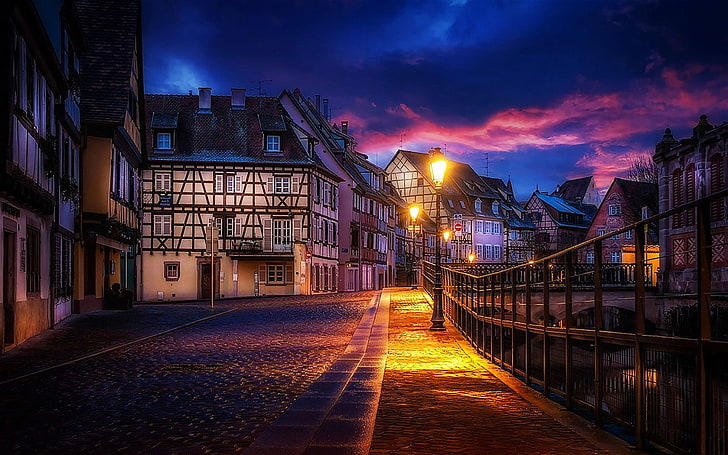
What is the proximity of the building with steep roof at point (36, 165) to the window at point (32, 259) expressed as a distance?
0.02 m

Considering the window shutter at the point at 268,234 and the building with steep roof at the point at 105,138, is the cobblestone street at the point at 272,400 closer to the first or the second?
the building with steep roof at the point at 105,138

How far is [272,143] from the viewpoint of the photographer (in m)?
57.4

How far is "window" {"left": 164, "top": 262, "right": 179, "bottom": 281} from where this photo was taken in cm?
5484

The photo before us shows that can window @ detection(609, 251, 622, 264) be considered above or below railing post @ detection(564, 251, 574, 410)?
above

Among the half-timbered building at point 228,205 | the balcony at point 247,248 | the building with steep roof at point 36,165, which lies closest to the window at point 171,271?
the half-timbered building at point 228,205

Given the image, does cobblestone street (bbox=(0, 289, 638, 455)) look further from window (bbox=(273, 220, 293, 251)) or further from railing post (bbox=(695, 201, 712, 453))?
window (bbox=(273, 220, 293, 251))

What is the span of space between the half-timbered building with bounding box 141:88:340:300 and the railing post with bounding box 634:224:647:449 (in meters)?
48.5

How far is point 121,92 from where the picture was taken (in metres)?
29.8

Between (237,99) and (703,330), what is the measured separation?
57079mm

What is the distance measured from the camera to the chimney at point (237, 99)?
197ft

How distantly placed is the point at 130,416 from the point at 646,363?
490cm

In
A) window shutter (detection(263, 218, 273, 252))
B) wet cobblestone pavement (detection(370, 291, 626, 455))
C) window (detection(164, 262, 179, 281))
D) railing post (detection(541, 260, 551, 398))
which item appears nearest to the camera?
wet cobblestone pavement (detection(370, 291, 626, 455))

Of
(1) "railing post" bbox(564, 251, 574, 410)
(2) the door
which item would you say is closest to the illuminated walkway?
(1) "railing post" bbox(564, 251, 574, 410)

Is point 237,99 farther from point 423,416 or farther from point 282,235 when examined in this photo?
point 423,416
